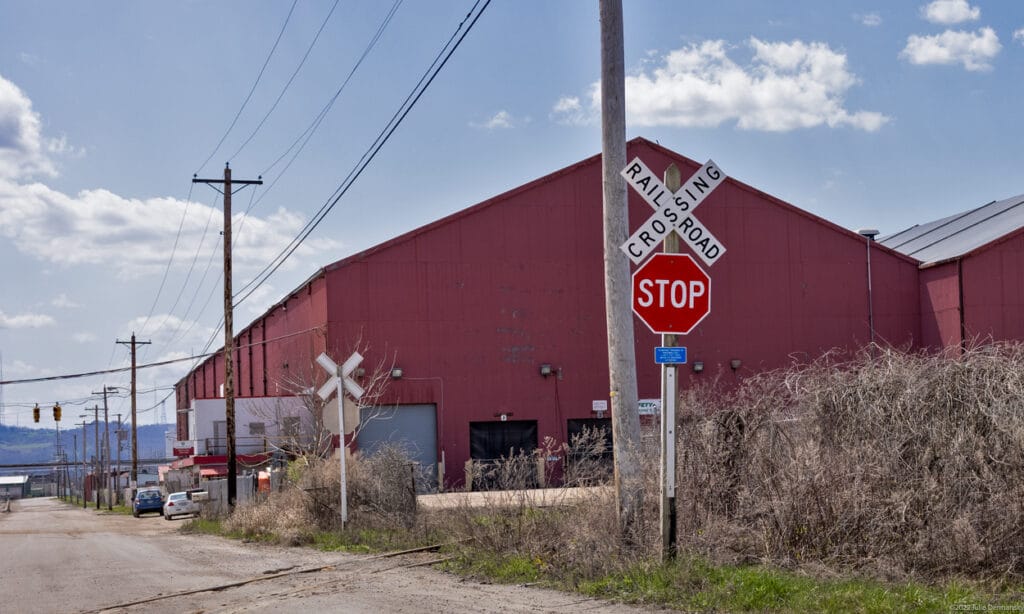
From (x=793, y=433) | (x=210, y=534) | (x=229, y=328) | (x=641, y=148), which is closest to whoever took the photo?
(x=793, y=433)

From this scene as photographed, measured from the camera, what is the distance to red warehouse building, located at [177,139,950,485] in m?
39.1

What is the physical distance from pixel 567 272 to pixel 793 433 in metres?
27.8

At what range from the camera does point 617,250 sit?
12.6 meters

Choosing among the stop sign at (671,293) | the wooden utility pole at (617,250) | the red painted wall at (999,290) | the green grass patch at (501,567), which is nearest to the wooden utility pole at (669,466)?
the stop sign at (671,293)

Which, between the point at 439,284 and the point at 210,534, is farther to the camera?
the point at 439,284

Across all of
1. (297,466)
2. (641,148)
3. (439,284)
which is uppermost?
(641,148)

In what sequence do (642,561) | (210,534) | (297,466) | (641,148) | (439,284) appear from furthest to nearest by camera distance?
1. (641,148)
2. (439,284)
3. (210,534)
4. (297,466)
5. (642,561)

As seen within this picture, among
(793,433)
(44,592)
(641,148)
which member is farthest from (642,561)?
(641,148)

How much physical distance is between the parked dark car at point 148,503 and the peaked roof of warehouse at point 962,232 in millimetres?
43035

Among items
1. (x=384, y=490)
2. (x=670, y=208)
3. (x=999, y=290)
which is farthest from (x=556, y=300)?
(x=670, y=208)

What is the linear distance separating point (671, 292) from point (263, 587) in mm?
6624

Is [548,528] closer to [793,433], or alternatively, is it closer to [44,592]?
[793,433]

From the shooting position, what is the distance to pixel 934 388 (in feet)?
39.7

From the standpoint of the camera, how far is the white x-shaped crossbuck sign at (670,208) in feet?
36.0
